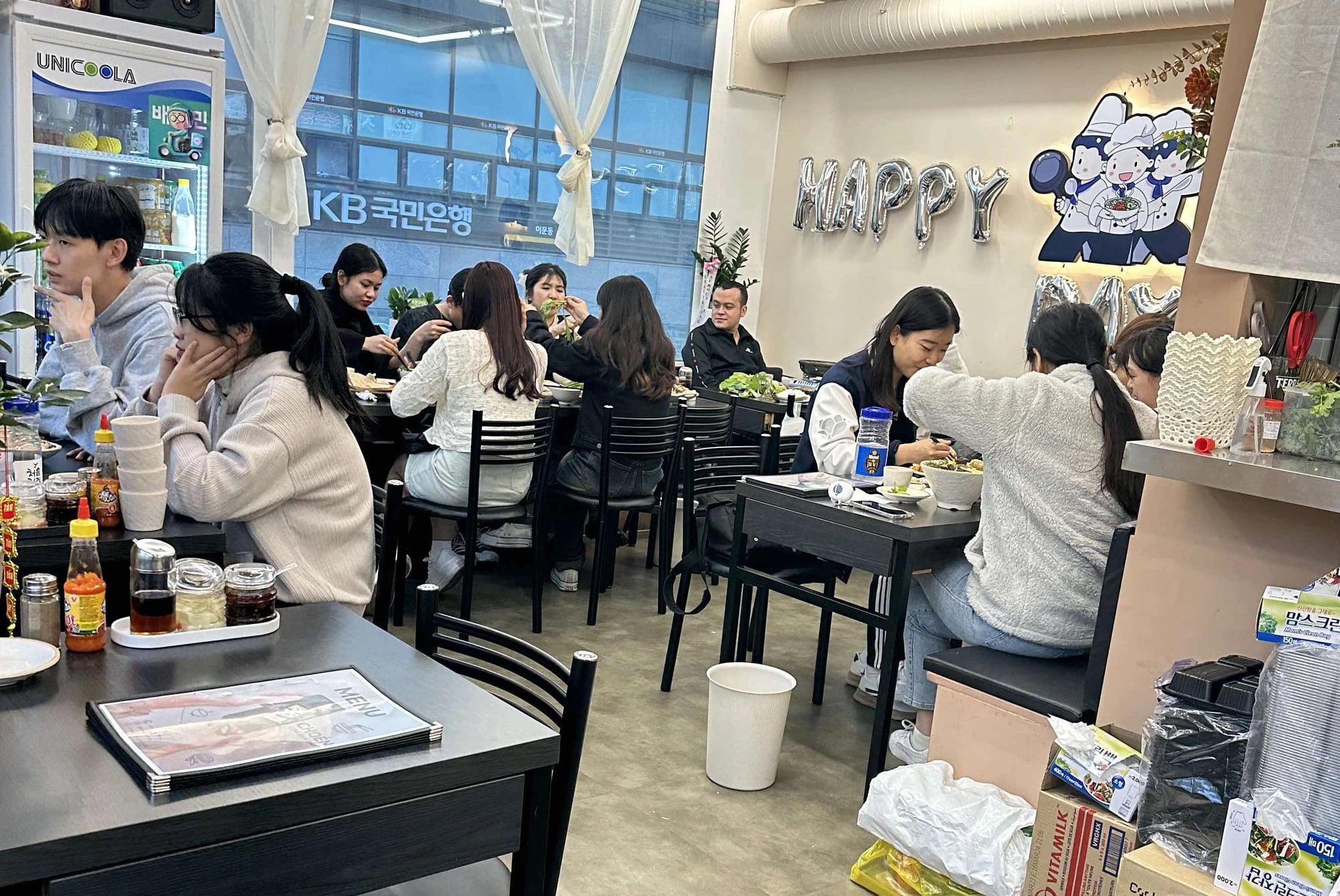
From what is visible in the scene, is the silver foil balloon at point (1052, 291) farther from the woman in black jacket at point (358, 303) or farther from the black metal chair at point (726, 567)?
the woman in black jacket at point (358, 303)

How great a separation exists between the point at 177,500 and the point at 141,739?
3.26 ft

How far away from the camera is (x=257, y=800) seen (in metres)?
1.22

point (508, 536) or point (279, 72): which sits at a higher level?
point (279, 72)

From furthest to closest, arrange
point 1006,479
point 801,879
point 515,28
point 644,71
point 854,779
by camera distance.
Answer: point 644,71, point 515,28, point 854,779, point 1006,479, point 801,879

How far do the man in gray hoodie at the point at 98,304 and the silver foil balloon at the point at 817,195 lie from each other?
5.03m

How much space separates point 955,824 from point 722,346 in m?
4.60

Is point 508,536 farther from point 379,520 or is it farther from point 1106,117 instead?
point 1106,117

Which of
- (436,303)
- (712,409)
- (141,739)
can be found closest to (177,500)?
(141,739)

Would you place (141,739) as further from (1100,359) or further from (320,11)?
(320,11)

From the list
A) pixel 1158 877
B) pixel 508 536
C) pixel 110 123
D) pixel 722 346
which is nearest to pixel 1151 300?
pixel 722 346

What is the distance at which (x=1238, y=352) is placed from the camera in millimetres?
2049

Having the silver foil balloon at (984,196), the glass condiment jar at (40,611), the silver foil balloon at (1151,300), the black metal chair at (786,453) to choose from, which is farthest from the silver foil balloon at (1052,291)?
the glass condiment jar at (40,611)

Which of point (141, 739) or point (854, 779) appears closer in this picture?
point (141, 739)

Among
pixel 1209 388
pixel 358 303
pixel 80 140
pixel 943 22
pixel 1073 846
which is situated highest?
pixel 943 22
